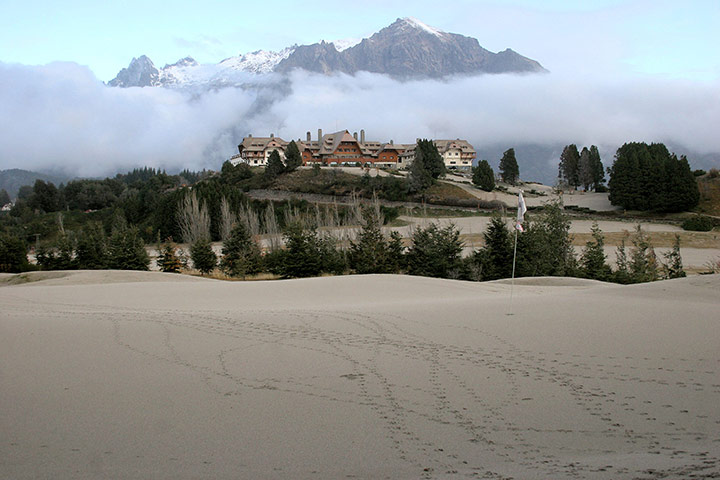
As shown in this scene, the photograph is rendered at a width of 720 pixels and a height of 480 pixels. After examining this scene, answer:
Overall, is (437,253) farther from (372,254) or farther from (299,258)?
(299,258)

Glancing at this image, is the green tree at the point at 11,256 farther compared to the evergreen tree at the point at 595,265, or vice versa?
the green tree at the point at 11,256

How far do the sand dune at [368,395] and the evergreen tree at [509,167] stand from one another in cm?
10249

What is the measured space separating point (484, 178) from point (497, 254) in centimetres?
6364

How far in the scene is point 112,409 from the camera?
5891 mm

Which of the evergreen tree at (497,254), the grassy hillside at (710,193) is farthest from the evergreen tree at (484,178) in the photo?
the evergreen tree at (497,254)

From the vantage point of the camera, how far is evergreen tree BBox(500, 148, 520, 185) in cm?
10969

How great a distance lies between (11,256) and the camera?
36.5m

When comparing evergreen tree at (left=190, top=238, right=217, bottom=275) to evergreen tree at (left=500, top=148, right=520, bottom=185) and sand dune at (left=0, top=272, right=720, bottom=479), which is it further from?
evergreen tree at (left=500, top=148, right=520, bottom=185)

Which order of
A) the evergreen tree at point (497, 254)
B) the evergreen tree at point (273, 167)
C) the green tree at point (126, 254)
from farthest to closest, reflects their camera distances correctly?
the evergreen tree at point (273, 167) < the green tree at point (126, 254) < the evergreen tree at point (497, 254)

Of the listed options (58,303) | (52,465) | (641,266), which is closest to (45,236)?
(58,303)

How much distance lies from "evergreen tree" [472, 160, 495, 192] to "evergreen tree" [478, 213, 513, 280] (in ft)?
206

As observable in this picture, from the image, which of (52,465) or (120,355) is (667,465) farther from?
(120,355)

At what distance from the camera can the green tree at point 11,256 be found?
3641 centimetres

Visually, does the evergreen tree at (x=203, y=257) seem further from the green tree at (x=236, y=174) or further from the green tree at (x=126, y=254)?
the green tree at (x=236, y=174)
